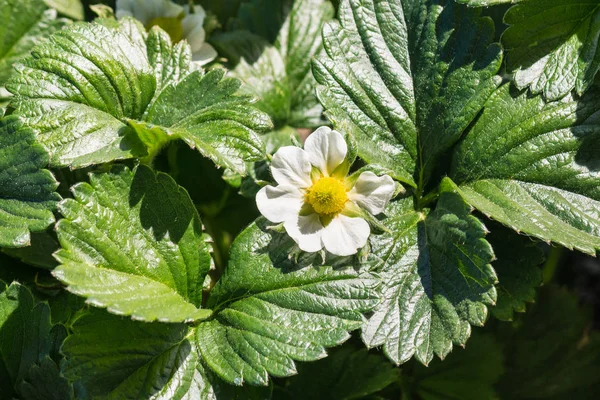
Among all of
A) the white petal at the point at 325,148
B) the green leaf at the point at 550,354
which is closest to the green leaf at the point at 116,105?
the white petal at the point at 325,148

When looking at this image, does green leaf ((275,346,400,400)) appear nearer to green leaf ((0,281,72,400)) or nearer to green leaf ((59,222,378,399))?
green leaf ((59,222,378,399))

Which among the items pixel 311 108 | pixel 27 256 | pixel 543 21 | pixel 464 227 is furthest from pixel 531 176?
pixel 27 256

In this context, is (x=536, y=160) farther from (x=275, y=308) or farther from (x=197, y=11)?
(x=197, y=11)

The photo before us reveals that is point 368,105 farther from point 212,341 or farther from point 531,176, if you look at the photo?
point 212,341

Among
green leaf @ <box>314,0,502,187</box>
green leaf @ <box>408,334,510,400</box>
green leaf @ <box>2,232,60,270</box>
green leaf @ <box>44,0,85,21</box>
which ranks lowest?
green leaf @ <box>2,232,60,270</box>

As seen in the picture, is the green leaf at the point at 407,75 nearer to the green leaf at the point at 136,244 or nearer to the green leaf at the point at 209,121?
the green leaf at the point at 209,121

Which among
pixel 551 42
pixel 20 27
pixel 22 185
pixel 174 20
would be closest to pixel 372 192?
pixel 551 42

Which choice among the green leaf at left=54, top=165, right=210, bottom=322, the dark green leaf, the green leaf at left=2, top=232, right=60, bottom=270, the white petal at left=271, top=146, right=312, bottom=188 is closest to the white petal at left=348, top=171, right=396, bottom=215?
the white petal at left=271, top=146, right=312, bottom=188
